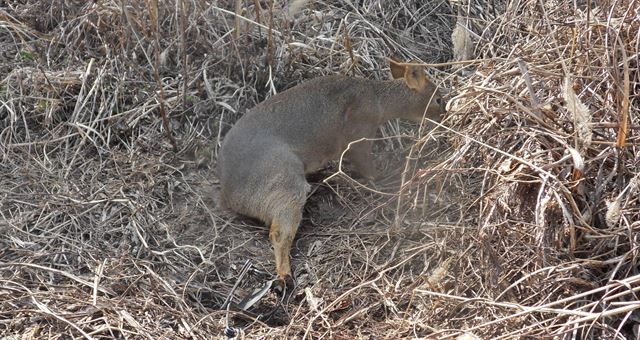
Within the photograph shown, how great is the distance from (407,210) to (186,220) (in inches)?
53.1

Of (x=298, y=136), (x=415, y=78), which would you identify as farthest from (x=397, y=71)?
(x=298, y=136)

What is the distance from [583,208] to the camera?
14.6 feet

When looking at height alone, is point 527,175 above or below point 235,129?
above

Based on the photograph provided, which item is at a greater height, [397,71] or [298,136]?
[397,71]

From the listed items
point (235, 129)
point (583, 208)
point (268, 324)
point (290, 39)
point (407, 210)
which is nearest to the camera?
point (583, 208)

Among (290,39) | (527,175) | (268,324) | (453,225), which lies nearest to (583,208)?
(527,175)

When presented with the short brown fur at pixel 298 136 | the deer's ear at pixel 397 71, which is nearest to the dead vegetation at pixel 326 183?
the short brown fur at pixel 298 136

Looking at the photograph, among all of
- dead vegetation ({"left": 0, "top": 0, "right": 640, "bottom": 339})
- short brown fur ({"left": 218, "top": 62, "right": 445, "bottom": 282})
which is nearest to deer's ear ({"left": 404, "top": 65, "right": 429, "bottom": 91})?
short brown fur ({"left": 218, "top": 62, "right": 445, "bottom": 282})

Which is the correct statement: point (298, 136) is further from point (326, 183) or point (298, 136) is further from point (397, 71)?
point (397, 71)

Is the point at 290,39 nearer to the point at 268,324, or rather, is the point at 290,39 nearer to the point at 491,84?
the point at 491,84

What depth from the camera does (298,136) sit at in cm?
630

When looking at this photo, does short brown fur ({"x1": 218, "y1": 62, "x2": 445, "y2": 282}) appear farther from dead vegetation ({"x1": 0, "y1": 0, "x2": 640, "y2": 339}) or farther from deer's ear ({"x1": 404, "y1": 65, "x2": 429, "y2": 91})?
dead vegetation ({"x1": 0, "y1": 0, "x2": 640, "y2": 339})

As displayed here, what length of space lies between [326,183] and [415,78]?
1135mm

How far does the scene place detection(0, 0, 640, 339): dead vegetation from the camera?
4.42 m
